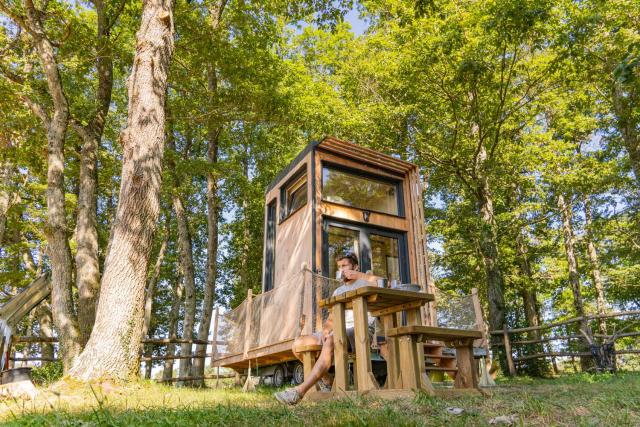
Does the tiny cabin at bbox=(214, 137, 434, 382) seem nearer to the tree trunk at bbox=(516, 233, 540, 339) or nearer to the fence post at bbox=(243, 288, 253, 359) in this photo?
the fence post at bbox=(243, 288, 253, 359)

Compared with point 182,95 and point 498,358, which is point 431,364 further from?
point 182,95

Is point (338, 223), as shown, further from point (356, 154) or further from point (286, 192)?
point (286, 192)

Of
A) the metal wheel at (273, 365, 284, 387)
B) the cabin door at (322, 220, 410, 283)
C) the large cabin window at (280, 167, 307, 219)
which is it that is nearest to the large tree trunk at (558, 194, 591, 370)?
the cabin door at (322, 220, 410, 283)

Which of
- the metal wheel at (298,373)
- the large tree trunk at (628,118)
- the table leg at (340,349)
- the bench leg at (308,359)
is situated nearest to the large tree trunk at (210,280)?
the metal wheel at (298,373)

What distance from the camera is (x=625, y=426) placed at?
1.93 meters

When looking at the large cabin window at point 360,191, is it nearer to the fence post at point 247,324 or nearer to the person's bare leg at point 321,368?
the fence post at point 247,324

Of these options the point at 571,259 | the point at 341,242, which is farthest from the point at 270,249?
the point at 571,259

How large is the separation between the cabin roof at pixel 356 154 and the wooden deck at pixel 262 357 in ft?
11.0

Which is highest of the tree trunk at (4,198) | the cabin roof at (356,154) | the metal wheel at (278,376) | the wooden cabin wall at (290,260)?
the tree trunk at (4,198)

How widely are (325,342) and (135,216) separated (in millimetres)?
2615

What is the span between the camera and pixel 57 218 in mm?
7547

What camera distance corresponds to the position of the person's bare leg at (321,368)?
3.50m

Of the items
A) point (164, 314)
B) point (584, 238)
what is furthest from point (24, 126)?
point (584, 238)

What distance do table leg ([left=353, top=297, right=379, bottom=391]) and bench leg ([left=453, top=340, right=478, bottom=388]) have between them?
0.91 metres
